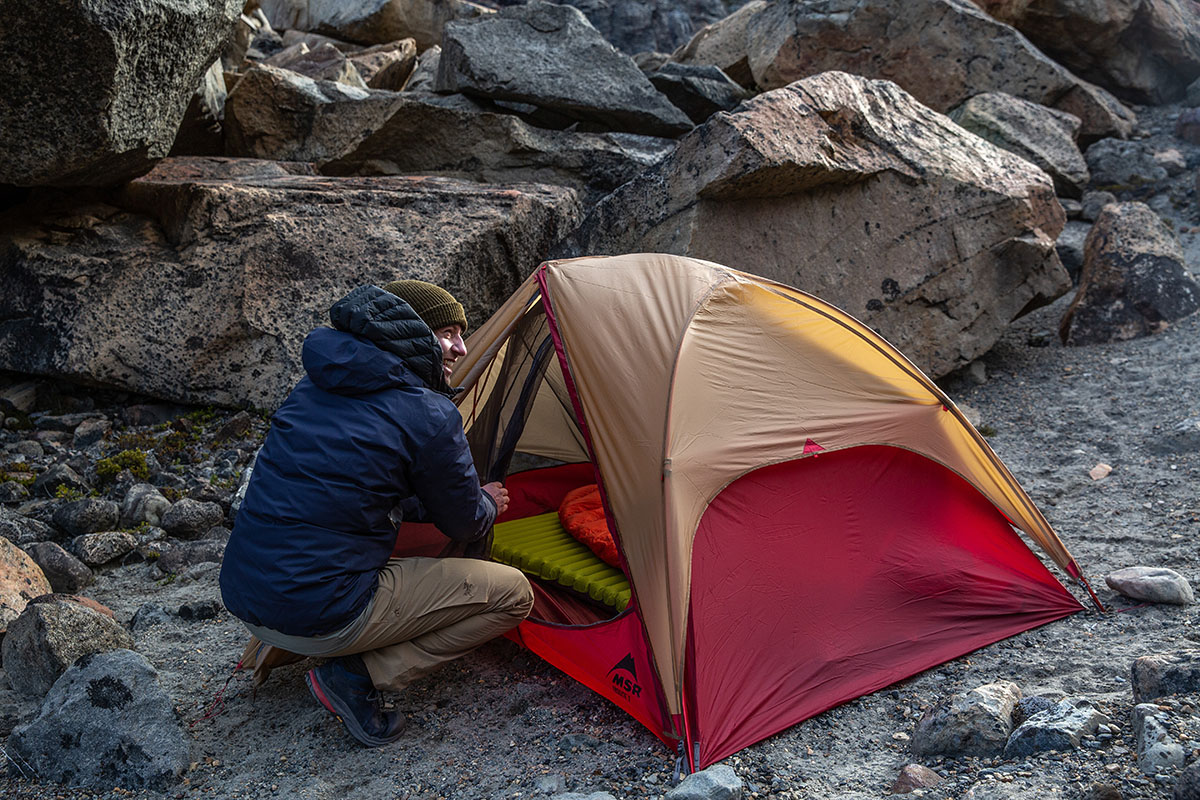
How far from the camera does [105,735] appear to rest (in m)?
3.57

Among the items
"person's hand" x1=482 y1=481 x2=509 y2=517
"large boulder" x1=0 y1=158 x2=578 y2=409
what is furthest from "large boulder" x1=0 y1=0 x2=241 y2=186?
"person's hand" x1=482 y1=481 x2=509 y2=517

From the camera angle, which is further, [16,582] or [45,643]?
[16,582]

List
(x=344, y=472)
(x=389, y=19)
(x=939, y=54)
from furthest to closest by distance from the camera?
(x=389, y=19) < (x=939, y=54) < (x=344, y=472)

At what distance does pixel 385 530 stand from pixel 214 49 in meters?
5.29

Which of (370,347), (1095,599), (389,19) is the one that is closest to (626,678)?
(370,347)

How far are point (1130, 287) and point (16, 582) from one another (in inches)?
370

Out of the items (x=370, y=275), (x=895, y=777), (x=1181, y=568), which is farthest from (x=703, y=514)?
(x=370, y=275)

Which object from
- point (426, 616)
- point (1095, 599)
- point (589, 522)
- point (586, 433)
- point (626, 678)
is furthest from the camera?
point (589, 522)

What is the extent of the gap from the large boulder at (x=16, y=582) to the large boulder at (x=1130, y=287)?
Answer: 8.84m

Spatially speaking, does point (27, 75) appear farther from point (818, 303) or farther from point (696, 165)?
point (818, 303)

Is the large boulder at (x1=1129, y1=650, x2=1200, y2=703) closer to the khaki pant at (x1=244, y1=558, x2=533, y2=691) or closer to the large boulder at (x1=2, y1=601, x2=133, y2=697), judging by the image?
the khaki pant at (x1=244, y1=558, x2=533, y2=691)

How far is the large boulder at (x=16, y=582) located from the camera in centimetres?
455

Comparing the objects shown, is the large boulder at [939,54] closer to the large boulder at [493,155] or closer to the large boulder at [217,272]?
the large boulder at [493,155]

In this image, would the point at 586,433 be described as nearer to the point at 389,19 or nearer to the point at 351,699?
the point at 351,699
